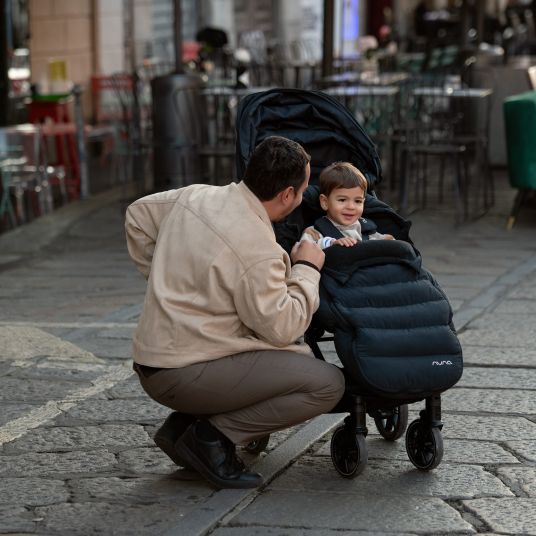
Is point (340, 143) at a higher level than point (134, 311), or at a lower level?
higher

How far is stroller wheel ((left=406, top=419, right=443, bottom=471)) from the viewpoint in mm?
4402

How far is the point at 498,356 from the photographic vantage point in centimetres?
623

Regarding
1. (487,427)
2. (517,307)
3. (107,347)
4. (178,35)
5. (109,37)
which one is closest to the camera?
(487,427)

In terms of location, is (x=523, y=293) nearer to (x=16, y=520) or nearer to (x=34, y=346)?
(x=34, y=346)

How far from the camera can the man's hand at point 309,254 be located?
168 inches

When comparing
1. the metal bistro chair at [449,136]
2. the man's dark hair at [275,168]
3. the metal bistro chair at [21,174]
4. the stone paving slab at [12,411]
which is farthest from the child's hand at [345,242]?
the metal bistro chair at [21,174]

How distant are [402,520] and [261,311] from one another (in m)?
0.74

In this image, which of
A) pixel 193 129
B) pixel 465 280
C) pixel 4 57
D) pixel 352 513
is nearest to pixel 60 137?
pixel 4 57

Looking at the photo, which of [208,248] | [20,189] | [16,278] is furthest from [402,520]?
[20,189]

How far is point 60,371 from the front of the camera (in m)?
6.00

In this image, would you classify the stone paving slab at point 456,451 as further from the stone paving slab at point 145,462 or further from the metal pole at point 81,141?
the metal pole at point 81,141

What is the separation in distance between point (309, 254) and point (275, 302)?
0.28 meters

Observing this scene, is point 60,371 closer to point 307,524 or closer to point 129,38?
point 307,524

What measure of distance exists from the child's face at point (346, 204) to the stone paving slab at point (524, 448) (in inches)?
38.8
